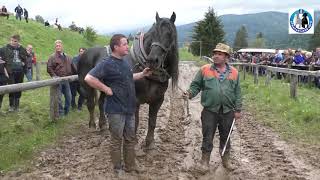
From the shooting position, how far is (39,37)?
36.5 meters

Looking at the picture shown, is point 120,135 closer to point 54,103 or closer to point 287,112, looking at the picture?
point 54,103

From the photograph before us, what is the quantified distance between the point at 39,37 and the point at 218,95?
32.8 m

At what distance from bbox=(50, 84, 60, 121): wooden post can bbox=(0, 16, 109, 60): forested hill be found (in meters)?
21.0

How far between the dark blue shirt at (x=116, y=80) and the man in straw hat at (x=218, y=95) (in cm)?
88

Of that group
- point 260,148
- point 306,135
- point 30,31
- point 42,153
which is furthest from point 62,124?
point 30,31

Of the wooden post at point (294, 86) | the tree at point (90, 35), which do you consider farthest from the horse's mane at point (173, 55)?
the tree at point (90, 35)

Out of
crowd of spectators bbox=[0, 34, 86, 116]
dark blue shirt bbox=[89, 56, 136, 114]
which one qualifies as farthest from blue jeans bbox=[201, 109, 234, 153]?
crowd of spectators bbox=[0, 34, 86, 116]

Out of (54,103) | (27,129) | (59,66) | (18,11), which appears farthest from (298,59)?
(18,11)

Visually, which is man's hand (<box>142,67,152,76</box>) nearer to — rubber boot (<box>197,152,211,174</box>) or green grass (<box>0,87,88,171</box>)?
rubber boot (<box>197,152,211,174</box>)

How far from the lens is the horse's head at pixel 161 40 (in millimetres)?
5802

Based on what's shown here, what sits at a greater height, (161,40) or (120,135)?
(161,40)

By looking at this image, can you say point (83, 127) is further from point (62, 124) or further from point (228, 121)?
point (228, 121)

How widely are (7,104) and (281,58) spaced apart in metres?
14.0

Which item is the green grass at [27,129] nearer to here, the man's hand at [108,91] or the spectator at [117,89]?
the spectator at [117,89]
